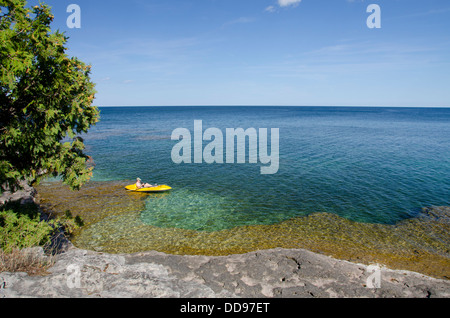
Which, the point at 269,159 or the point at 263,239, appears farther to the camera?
the point at 269,159

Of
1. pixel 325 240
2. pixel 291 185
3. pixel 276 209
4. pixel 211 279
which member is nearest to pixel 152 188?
pixel 276 209

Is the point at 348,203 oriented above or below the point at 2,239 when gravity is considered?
below

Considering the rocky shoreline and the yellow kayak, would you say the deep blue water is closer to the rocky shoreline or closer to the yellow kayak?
the yellow kayak

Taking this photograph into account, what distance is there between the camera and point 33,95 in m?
11.1

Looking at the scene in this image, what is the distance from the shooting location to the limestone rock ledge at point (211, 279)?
8133 millimetres

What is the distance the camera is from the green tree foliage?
32.4 ft

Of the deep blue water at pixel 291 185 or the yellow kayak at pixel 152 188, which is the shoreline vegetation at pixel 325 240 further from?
the yellow kayak at pixel 152 188

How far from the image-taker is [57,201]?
2177cm

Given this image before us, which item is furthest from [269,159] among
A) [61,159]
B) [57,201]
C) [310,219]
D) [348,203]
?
[61,159]

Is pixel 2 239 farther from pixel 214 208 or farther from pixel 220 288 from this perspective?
pixel 214 208

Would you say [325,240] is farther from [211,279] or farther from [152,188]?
[152,188]

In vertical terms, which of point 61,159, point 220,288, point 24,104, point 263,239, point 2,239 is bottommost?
point 263,239

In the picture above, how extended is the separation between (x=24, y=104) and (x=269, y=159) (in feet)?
99.4
